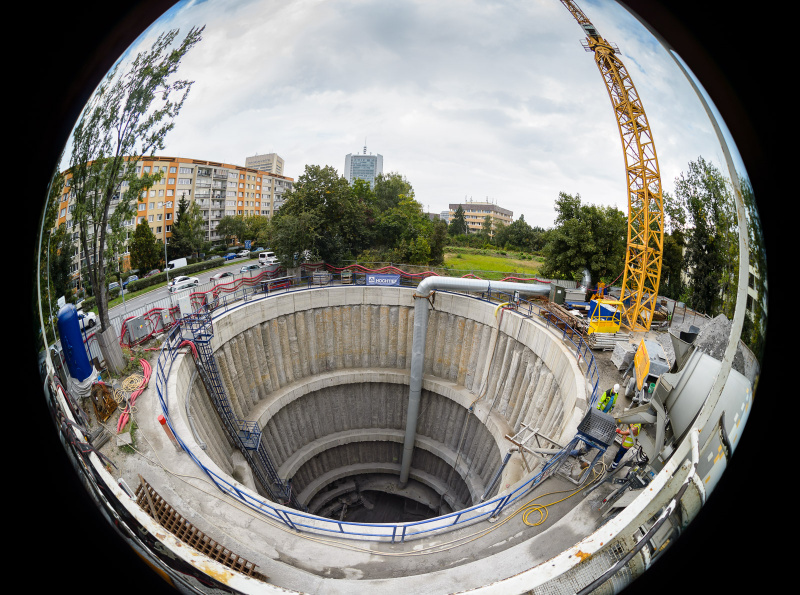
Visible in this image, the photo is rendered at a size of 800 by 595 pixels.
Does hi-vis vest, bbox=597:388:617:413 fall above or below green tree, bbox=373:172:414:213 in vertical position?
below

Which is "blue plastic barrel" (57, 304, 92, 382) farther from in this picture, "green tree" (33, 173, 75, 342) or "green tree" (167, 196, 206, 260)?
"green tree" (167, 196, 206, 260)

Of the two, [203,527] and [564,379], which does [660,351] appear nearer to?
[564,379]

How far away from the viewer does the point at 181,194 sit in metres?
8.60

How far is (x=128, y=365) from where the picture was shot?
9906 millimetres

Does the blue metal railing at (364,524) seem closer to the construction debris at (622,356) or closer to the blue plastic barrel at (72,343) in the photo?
the construction debris at (622,356)

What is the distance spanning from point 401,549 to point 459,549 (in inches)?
44.3

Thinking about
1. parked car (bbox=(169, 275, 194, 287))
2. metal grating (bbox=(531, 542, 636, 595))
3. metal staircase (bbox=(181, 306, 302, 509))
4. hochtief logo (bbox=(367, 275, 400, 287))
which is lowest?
metal staircase (bbox=(181, 306, 302, 509))

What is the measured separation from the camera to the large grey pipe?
56.6 feet

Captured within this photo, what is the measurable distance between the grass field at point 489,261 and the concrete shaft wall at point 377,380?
8566 millimetres

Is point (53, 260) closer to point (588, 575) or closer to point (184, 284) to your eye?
point (588, 575)

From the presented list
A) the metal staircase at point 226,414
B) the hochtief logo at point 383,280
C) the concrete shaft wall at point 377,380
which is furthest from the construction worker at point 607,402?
the metal staircase at point 226,414

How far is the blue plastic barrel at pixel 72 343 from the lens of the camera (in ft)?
12.0

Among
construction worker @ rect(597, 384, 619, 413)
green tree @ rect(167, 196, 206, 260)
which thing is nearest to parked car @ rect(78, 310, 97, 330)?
green tree @ rect(167, 196, 206, 260)

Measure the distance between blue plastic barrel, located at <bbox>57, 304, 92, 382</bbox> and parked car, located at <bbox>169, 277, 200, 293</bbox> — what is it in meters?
6.74
